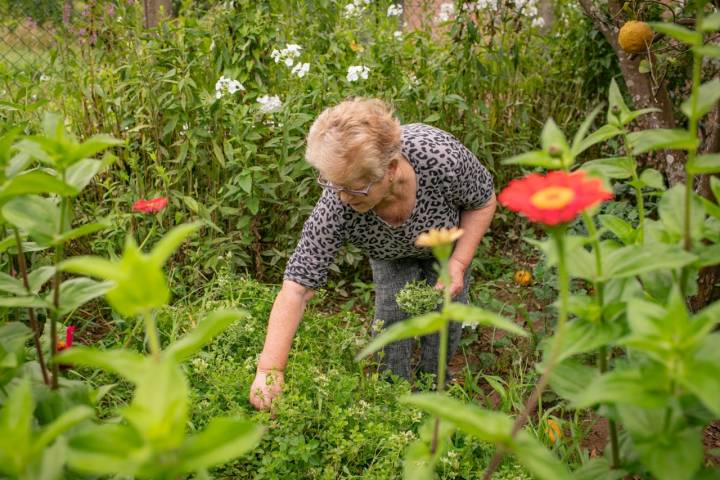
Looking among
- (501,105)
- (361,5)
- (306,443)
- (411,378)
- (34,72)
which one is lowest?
(411,378)

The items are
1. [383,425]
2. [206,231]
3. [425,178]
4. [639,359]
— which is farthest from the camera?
[206,231]

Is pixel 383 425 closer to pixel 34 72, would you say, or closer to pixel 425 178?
pixel 425 178

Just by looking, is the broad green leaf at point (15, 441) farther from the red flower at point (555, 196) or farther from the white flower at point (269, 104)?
the white flower at point (269, 104)

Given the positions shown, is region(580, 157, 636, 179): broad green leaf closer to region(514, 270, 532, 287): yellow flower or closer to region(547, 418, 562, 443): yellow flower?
region(547, 418, 562, 443): yellow flower

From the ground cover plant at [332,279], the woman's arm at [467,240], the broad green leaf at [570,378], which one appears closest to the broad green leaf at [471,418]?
the ground cover plant at [332,279]

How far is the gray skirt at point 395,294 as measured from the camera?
8.39 feet

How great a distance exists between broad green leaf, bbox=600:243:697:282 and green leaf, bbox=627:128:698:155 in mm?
126

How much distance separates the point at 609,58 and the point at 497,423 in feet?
10.2

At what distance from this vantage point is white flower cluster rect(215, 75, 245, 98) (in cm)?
267

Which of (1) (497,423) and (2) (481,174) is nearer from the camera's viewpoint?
(1) (497,423)

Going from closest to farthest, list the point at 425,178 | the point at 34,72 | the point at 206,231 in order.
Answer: the point at 425,178, the point at 206,231, the point at 34,72

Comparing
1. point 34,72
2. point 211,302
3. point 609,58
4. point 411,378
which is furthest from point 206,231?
point 609,58

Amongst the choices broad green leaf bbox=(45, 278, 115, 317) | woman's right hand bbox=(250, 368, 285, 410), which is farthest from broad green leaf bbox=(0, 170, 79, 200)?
woman's right hand bbox=(250, 368, 285, 410)

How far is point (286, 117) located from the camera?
273 cm
